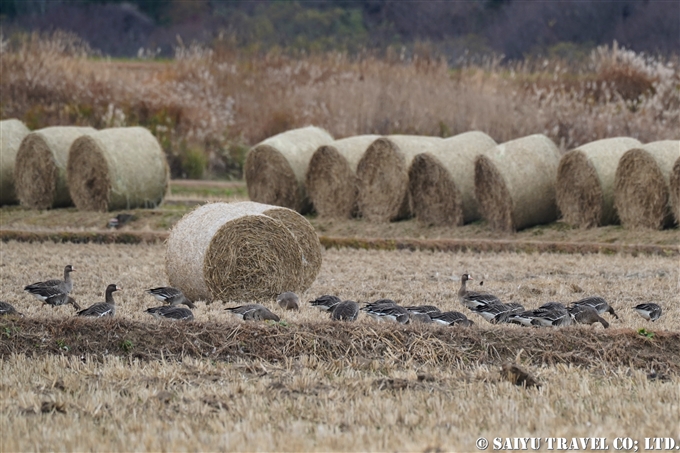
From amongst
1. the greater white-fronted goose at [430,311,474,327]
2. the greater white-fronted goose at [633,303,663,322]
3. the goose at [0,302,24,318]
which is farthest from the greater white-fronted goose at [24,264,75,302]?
the greater white-fronted goose at [633,303,663,322]

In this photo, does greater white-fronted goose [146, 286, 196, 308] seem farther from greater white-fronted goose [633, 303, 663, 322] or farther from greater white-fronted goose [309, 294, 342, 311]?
greater white-fronted goose [633, 303, 663, 322]

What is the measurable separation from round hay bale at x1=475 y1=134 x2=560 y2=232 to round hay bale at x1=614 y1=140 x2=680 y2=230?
4.81 ft

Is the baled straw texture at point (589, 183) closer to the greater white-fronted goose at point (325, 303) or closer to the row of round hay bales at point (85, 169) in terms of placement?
the row of round hay bales at point (85, 169)

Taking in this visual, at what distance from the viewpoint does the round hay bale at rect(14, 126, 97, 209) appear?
73.6ft

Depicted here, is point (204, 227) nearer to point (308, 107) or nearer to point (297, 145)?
point (297, 145)

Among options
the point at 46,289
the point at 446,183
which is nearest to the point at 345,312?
the point at 46,289

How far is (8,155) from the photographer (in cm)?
2333

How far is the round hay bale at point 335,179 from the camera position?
21469mm

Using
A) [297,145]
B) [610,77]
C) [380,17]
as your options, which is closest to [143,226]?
[297,145]

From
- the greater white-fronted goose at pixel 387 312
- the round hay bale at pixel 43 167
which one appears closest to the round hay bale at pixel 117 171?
the round hay bale at pixel 43 167

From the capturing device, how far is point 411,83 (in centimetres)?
3058

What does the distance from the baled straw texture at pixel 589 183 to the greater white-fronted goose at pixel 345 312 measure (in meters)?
9.88

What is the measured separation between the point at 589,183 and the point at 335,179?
5181 mm

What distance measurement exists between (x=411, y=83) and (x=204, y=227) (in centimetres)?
1929
